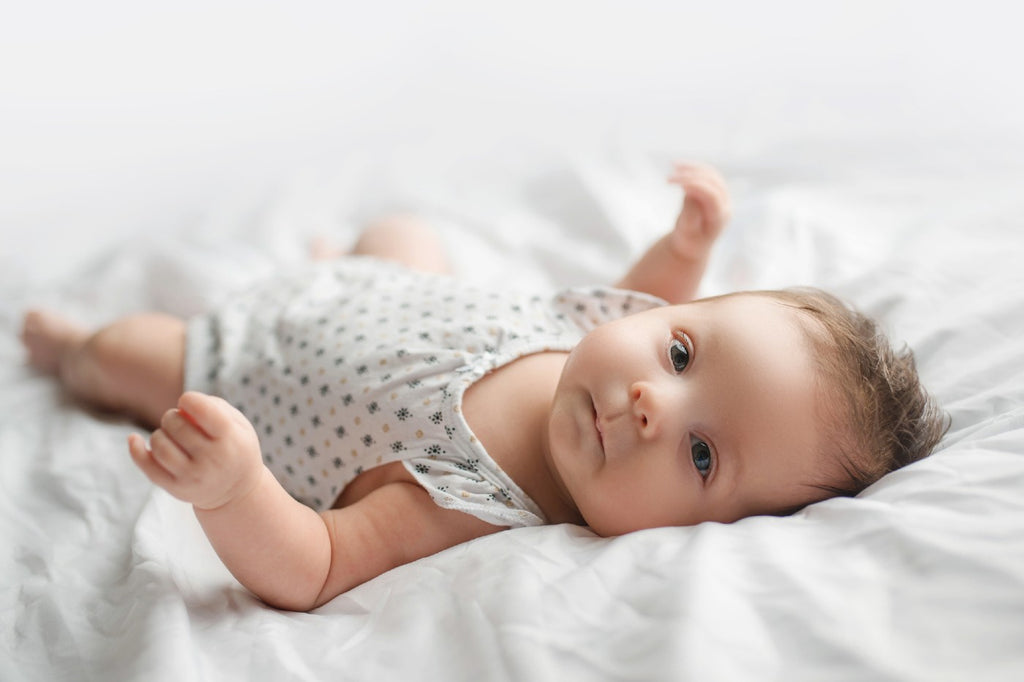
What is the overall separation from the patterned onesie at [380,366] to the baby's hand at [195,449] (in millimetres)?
258

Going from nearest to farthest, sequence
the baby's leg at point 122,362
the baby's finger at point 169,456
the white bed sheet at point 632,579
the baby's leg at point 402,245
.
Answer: the white bed sheet at point 632,579
the baby's finger at point 169,456
the baby's leg at point 122,362
the baby's leg at point 402,245

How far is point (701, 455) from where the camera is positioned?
99 cm

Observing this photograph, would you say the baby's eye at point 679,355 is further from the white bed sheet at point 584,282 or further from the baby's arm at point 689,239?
the baby's arm at point 689,239

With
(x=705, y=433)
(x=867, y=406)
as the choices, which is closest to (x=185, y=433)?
(x=705, y=433)

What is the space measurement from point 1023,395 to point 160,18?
6.64ft

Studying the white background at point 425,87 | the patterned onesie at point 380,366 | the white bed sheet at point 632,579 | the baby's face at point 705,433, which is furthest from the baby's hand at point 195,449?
the white background at point 425,87

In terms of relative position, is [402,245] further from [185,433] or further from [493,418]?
[185,433]

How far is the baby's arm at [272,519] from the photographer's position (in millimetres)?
840

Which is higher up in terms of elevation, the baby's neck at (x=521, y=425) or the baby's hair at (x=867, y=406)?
the baby's hair at (x=867, y=406)

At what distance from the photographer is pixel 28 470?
116 centimetres

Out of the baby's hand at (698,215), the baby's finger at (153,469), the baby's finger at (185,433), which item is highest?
the baby's hand at (698,215)

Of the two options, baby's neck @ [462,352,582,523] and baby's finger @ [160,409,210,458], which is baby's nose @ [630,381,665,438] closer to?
baby's neck @ [462,352,582,523]

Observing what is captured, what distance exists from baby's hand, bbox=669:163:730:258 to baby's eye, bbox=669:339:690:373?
0.37 meters

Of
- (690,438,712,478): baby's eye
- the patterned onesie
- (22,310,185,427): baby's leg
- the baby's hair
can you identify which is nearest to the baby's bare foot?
(22,310,185,427): baby's leg
